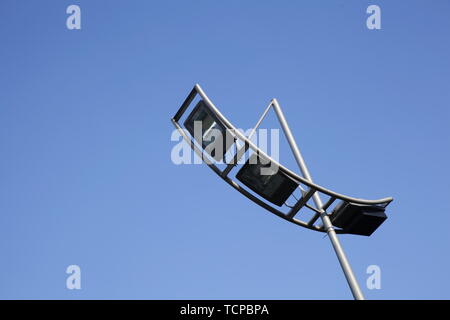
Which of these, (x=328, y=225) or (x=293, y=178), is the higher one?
(x=293, y=178)

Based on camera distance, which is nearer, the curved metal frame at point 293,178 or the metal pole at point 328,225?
the metal pole at point 328,225

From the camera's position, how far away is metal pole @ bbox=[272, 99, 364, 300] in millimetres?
7770

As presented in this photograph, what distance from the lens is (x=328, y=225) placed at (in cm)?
858

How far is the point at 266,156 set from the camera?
27.3 feet

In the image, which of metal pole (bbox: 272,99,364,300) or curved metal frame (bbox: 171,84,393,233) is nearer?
metal pole (bbox: 272,99,364,300)

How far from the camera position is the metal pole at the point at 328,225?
7770 mm
